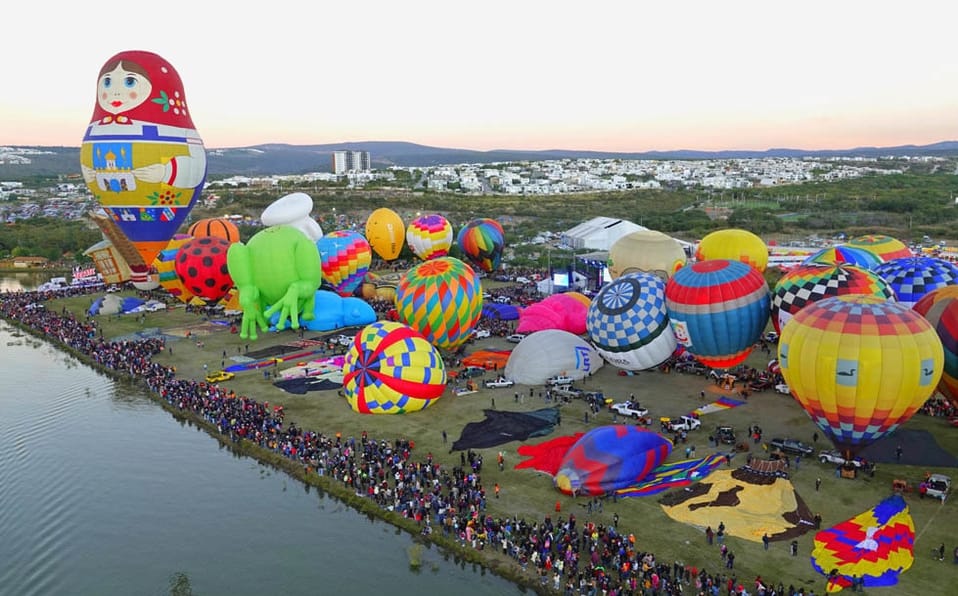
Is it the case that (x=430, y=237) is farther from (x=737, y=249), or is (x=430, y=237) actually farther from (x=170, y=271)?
(x=737, y=249)

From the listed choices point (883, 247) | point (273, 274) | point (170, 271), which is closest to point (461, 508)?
point (273, 274)

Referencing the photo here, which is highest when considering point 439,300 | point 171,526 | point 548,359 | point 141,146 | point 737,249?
point 141,146

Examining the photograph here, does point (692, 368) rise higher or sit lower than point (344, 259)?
lower

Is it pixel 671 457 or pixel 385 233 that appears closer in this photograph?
pixel 671 457

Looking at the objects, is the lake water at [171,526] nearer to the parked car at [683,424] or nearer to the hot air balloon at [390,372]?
the hot air balloon at [390,372]

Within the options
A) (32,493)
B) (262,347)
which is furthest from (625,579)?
(262,347)

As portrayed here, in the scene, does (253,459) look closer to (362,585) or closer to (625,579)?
(362,585)
